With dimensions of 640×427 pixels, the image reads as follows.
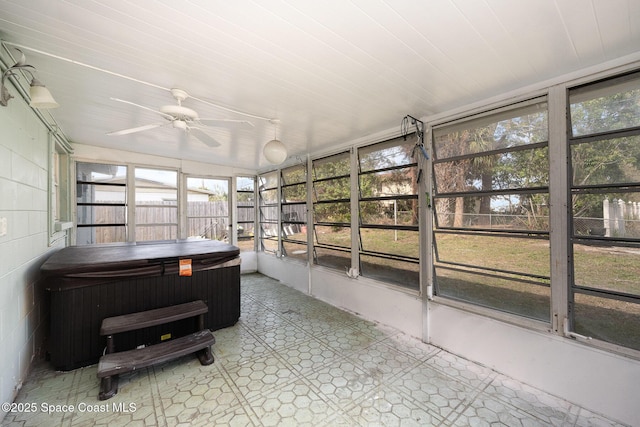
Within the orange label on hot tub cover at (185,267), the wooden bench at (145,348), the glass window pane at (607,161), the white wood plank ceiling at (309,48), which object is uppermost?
the white wood plank ceiling at (309,48)

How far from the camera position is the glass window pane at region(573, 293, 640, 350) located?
1814 mm

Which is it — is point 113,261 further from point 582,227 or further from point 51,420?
point 582,227

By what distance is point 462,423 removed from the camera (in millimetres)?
1803

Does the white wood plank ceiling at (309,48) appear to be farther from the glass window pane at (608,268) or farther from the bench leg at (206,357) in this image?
the bench leg at (206,357)

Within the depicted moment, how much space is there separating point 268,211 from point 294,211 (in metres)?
1.14

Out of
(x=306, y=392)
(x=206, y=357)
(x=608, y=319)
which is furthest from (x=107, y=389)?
(x=608, y=319)

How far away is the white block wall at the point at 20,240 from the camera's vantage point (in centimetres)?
186

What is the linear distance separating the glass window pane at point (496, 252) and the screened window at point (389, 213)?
1.21 feet

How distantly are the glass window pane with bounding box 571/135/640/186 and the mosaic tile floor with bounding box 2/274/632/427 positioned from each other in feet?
5.71

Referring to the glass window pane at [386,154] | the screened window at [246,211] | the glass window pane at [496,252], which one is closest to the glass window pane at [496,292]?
the glass window pane at [496,252]

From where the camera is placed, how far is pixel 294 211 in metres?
5.22

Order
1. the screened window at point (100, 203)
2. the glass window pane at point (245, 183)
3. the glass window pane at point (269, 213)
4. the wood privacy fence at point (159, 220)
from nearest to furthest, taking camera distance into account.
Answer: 1. the screened window at point (100, 203)
2. the wood privacy fence at point (159, 220)
3. the glass window pane at point (269, 213)
4. the glass window pane at point (245, 183)

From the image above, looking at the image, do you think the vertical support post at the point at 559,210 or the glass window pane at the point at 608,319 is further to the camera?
the vertical support post at the point at 559,210

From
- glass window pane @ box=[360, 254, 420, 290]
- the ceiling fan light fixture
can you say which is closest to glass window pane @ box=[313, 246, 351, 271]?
glass window pane @ box=[360, 254, 420, 290]
